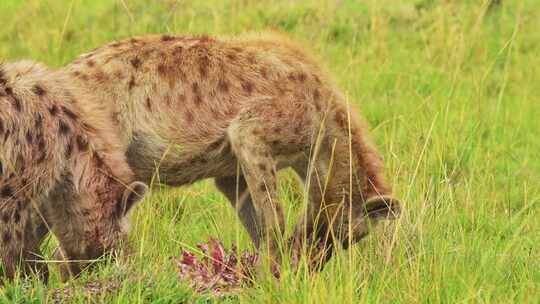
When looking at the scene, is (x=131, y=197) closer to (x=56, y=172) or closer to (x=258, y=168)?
(x=56, y=172)

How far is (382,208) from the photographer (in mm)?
5289

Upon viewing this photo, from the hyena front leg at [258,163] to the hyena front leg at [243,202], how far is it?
0.82 ft

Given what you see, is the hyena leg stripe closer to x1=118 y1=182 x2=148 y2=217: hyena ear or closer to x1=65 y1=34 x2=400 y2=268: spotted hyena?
x1=65 y1=34 x2=400 y2=268: spotted hyena

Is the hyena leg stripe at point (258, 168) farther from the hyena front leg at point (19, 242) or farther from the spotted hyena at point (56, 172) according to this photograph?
the hyena front leg at point (19, 242)

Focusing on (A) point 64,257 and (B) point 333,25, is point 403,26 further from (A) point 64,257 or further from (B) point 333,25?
(A) point 64,257

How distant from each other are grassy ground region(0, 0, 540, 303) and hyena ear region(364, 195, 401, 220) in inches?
2.6

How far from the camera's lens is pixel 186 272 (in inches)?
184

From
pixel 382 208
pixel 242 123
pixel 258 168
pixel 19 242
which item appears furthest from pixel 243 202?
pixel 19 242

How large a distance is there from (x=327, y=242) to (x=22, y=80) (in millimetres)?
1625

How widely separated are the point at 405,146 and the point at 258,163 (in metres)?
→ 1.88

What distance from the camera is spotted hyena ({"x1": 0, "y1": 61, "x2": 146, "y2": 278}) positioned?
179 inches

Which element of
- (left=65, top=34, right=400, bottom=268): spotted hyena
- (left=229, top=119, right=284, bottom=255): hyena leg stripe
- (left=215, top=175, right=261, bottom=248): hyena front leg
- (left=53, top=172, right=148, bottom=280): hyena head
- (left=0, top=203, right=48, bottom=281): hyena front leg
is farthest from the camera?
(left=215, top=175, right=261, bottom=248): hyena front leg

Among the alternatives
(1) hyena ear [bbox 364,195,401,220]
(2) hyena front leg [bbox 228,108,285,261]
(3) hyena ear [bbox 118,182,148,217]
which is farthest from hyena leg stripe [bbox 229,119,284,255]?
(3) hyena ear [bbox 118,182,148,217]

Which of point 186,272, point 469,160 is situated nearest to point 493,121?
point 469,160
